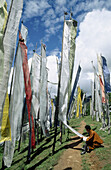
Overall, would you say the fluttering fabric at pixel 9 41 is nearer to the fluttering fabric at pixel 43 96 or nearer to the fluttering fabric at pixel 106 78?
the fluttering fabric at pixel 43 96

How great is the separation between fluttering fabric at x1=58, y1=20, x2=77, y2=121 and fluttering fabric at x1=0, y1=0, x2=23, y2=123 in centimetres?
301

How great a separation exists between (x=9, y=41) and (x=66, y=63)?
332 centimetres

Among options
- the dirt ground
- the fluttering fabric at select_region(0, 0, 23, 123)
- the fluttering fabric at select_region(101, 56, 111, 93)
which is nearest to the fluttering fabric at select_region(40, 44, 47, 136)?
the dirt ground

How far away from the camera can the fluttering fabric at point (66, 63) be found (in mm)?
6130

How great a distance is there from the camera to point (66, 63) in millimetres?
6477

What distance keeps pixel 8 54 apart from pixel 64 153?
17.8 ft

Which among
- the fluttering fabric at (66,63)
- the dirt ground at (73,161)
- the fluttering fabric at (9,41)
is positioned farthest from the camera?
the fluttering fabric at (66,63)

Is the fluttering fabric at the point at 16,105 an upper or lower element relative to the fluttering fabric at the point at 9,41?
lower

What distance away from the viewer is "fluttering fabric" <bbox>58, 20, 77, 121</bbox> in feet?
20.1

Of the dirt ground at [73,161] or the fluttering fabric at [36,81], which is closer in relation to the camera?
the dirt ground at [73,161]

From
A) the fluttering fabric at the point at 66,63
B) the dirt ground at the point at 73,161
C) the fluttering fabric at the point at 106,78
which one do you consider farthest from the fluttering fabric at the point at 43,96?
the fluttering fabric at the point at 106,78

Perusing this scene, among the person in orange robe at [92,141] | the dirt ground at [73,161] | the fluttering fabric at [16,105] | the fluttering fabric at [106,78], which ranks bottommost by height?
the dirt ground at [73,161]

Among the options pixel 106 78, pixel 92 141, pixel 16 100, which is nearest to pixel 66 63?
pixel 16 100

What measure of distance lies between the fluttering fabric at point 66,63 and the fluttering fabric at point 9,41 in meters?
3.01
